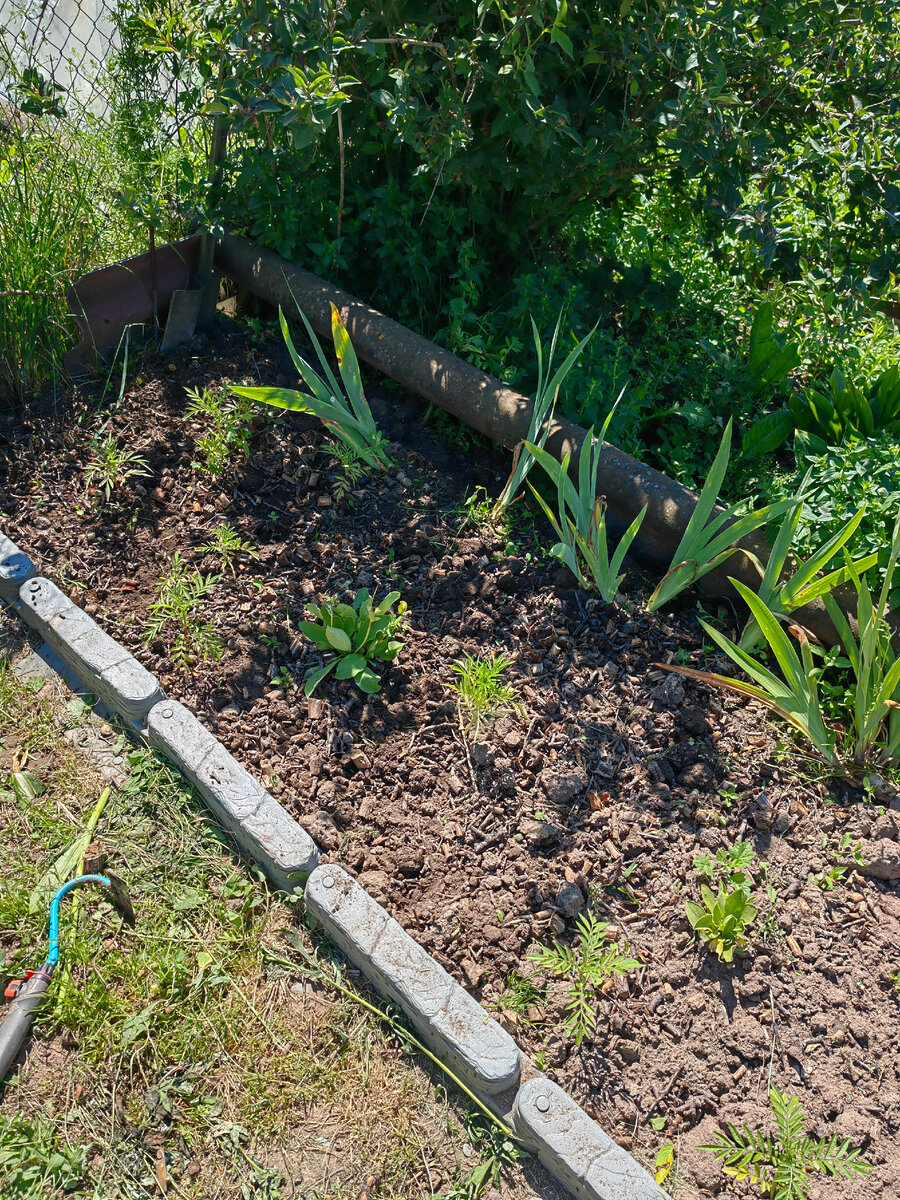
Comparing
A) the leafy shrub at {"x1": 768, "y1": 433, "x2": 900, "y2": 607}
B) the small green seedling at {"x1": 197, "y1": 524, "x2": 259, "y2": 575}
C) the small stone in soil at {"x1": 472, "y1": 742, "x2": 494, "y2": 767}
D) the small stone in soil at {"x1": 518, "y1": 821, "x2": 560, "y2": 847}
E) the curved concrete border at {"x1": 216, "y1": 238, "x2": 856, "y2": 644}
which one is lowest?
the small stone in soil at {"x1": 518, "y1": 821, "x2": 560, "y2": 847}

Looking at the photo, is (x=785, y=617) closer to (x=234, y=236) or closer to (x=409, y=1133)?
(x=409, y=1133)

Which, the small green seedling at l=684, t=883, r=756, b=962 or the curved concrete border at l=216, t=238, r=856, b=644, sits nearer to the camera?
the small green seedling at l=684, t=883, r=756, b=962

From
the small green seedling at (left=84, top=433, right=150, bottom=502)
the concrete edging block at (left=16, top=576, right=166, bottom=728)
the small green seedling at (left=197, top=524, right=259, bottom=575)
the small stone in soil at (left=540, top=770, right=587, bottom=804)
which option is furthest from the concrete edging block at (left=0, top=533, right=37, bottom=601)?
the small stone in soil at (left=540, top=770, right=587, bottom=804)

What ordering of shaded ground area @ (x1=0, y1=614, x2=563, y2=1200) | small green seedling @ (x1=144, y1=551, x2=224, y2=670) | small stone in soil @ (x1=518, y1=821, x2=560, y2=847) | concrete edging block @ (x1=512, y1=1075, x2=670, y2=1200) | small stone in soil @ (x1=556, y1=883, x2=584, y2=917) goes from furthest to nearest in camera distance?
small green seedling @ (x1=144, y1=551, x2=224, y2=670) → small stone in soil @ (x1=518, y1=821, x2=560, y2=847) → small stone in soil @ (x1=556, y1=883, x2=584, y2=917) → shaded ground area @ (x1=0, y1=614, x2=563, y2=1200) → concrete edging block @ (x1=512, y1=1075, x2=670, y2=1200)

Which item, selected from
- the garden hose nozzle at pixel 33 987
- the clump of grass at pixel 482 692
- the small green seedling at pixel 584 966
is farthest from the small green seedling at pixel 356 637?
the small green seedling at pixel 584 966

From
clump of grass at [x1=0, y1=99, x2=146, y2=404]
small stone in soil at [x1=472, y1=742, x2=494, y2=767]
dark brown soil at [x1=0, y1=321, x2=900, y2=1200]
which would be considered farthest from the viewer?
clump of grass at [x1=0, y1=99, x2=146, y2=404]

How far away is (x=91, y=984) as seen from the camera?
1.99 meters

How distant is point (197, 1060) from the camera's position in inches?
75.7

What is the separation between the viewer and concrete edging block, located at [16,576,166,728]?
2402mm

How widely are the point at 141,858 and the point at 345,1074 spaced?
→ 739 millimetres

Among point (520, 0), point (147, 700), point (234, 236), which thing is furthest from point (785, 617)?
point (234, 236)

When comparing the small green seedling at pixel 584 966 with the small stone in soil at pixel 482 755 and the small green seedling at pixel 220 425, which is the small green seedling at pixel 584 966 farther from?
the small green seedling at pixel 220 425

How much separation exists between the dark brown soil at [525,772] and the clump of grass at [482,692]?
46mm

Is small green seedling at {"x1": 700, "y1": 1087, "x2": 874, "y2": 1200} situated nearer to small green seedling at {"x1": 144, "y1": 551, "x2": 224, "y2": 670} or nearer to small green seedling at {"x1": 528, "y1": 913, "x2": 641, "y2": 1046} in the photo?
small green seedling at {"x1": 528, "y1": 913, "x2": 641, "y2": 1046}
